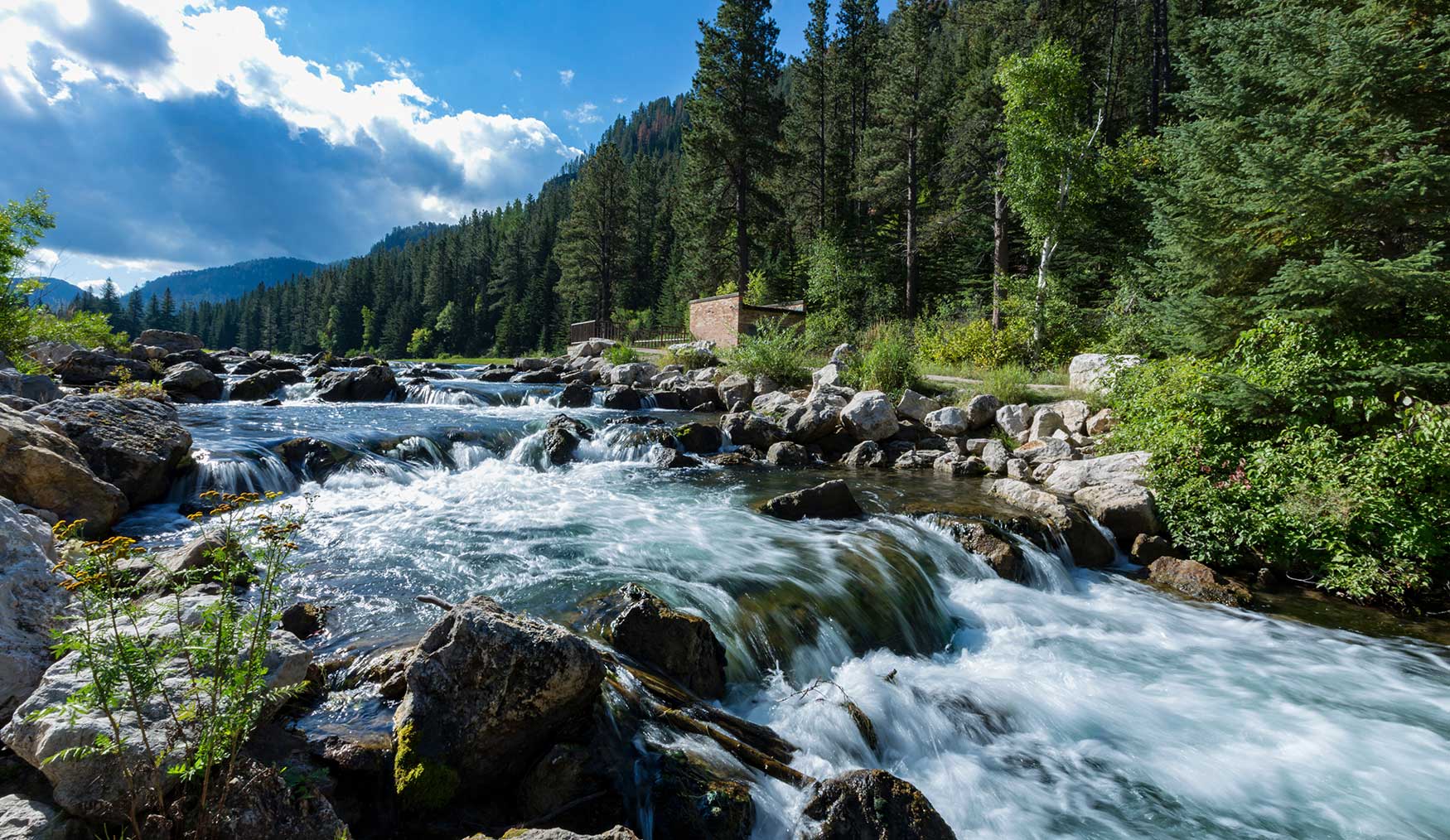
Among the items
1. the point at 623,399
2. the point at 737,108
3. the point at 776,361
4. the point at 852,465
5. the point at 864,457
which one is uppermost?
the point at 737,108

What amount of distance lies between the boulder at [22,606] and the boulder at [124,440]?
4.84 meters

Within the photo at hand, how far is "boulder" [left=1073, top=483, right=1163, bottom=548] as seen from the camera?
8.81 meters

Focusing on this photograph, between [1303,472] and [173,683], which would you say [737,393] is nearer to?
[1303,472]

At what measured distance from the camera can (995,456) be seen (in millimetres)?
12570

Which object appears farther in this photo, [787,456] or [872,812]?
[787,456]

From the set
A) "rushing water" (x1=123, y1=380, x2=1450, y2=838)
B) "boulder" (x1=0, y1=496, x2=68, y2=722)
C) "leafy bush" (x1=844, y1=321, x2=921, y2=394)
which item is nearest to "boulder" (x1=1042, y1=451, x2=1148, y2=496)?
"rushing water" (x1=123, y1=380, x2=1450, y2=838)

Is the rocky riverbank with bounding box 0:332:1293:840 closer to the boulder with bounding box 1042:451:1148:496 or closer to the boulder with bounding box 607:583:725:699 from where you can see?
the boulder with bounding box 607:583:725:699

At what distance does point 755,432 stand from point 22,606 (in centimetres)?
1185

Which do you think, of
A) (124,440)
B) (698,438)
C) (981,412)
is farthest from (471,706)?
(981,412)

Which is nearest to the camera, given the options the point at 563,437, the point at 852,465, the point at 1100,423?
the point at 1100,423

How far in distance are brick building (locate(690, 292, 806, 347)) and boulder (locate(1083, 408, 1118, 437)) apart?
14460 millimetres

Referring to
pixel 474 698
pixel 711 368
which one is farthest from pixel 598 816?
pixel 711 368

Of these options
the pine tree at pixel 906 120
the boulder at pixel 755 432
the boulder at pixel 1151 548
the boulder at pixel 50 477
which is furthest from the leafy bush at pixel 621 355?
the boulder at pixel 1151 548

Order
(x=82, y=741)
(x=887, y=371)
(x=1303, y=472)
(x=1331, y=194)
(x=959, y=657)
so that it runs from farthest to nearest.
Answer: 1. (x=887, y=371)
2. (x=1331, y=194)
3. (x=1303, y=472)
4. (x=959, y=657)
5. (x=82, y=741)
